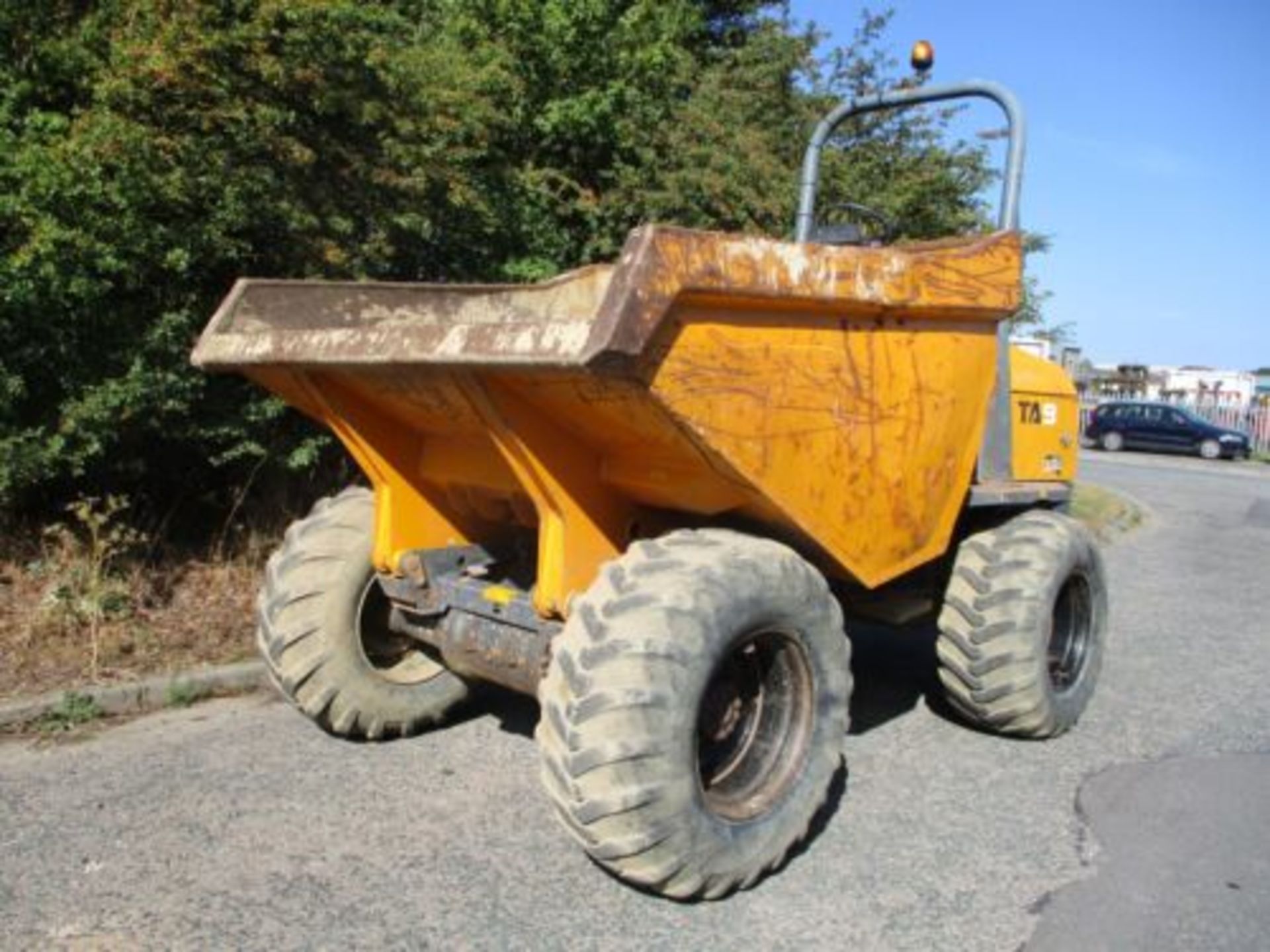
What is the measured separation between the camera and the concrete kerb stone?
14.9 feet

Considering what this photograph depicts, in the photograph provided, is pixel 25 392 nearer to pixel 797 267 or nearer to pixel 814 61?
pixel 797 267

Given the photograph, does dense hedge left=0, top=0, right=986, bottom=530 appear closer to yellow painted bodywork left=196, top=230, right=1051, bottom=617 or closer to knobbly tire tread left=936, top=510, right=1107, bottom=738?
yellow painted bodywork left=196, top=230, right=1051, bottom=617

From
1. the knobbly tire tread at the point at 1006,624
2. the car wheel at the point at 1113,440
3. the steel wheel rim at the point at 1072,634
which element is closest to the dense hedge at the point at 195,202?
the knobbly tire tread at the point at 1006,624

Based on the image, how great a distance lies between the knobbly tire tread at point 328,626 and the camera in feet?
13.3

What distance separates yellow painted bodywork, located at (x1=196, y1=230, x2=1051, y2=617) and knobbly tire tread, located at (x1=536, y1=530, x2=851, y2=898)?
0.29 metres

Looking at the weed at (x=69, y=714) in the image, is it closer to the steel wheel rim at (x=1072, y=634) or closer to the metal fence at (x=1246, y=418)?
the steel wheel rim at (x=1072, y=634)

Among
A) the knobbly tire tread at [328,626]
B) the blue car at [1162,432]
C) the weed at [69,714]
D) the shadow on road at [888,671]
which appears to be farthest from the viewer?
the blue car at [1162,432]

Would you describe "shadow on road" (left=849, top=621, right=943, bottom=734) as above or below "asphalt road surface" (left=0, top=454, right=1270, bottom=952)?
below

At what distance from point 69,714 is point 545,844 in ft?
7.50

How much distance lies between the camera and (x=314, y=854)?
11.3 ft

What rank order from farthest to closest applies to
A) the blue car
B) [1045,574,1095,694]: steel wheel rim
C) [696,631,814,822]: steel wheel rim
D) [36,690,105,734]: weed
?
the blue car, [1045,574,1095,694]: steel wheel rim, [36,690,105,734]: weed, [696,631,814,822]: steel wheel rim

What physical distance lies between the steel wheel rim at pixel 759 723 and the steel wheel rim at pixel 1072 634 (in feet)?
6.00

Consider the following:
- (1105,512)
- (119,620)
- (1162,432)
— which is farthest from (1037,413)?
(1162,432)

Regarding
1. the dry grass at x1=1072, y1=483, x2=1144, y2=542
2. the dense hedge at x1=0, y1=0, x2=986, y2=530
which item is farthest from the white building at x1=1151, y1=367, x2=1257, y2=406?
the dense hedge at x1=0, y1=0, x2=986, y2=530
